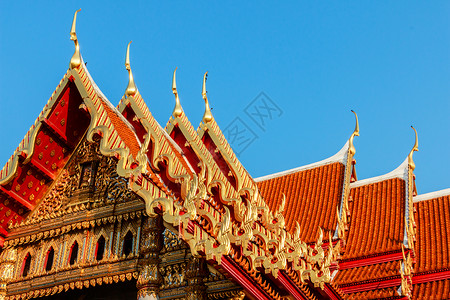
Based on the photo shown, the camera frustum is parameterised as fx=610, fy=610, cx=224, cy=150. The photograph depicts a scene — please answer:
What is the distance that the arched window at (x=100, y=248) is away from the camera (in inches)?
311

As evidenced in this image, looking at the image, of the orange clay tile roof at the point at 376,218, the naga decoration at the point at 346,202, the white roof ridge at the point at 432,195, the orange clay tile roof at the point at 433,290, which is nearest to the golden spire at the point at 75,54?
the naga decoration at the point at 346,202

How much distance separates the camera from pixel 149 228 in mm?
7484

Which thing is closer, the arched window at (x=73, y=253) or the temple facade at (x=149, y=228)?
the temple facade at (x=149, y=228)

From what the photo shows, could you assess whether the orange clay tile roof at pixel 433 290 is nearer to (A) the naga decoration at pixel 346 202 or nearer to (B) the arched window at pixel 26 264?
(A) the naga decoration at pixel 346 202

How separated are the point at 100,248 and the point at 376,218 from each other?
7322 millimetres

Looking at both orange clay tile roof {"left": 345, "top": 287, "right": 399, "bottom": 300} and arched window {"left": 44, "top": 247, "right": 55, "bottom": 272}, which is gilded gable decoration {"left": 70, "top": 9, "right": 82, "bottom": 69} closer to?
arched window {"left": 44, "top": 247, "right": 55, "bottom": 272}

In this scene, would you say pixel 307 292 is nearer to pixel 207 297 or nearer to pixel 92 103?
pixel 207 297

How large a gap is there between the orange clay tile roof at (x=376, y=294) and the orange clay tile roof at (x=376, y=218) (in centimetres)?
104

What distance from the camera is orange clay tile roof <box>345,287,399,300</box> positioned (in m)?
10.9

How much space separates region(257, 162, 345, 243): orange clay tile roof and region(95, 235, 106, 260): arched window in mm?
5430

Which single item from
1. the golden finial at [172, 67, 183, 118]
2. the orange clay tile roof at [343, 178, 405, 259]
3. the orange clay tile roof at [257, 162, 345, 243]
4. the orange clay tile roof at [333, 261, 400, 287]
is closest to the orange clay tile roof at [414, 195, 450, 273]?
the orange clay tile roof at [343, 178, 405, 259]

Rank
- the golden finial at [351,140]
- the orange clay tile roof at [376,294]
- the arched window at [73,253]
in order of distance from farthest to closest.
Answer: the golden finial at [351,140] < the orange clay tile roof at [376,294] < the arched window at [73,253]

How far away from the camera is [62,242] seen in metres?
8.24

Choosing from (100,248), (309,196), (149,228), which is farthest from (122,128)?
(309,196)
